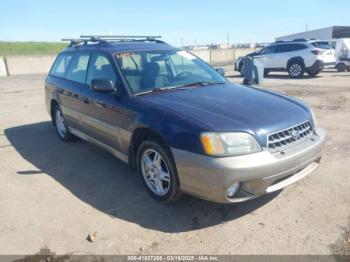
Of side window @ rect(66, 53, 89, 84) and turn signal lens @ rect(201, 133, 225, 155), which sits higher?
side window @ rect(66, 53, 89, 84)

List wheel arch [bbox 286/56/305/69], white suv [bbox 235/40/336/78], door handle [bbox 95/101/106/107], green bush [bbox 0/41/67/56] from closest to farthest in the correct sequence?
door handle [bbox 95/101/106/107] → white suv [bbox 235/40/336/78] → wheel arch [bbox 286/56/305/69] → green bush [bbox 0/41/67/56]

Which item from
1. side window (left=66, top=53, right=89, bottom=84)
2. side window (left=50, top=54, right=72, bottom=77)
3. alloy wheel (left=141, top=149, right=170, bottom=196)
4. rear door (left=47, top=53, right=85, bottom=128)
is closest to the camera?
alloy wheel (left=141, top=149, right=170, bottom=196)

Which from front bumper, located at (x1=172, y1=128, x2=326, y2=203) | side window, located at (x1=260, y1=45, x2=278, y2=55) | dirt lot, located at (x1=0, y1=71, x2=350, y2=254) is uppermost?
side window, located at (x1=260, y1=45, x2=278, y2=55)

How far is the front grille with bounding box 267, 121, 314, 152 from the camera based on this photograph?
3.23 m

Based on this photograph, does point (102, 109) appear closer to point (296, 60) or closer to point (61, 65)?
point (61, 65)

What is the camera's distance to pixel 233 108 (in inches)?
140

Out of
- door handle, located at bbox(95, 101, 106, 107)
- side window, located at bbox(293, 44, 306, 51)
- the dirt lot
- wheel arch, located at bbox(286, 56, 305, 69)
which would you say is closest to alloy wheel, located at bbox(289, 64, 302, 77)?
wheel arch, located at bbox(286, 56, 305, 69)

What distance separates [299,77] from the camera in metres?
16.4

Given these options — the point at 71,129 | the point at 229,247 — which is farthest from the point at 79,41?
the point at 229,247

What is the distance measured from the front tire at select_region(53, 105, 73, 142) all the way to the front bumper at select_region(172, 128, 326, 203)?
136 inches

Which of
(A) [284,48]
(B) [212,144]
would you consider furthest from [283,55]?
(B) [212,144]

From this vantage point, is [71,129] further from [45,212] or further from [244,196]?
[244,196]

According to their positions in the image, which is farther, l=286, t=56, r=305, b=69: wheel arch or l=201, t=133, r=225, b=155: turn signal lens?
l=286, t=56, r=305, b=69: wheel arch

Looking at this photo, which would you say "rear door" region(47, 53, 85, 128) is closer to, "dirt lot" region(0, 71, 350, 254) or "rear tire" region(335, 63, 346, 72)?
"dirt lot" region(0, 71, 350, 254)
